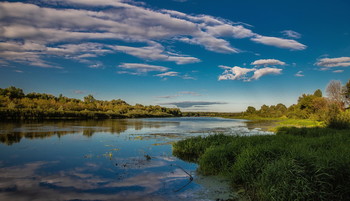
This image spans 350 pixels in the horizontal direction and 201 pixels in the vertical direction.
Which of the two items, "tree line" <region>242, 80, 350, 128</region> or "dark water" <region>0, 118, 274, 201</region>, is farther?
"tree line" <region>242, 80, 350, 128</region>

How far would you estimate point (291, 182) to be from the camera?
6.42 m

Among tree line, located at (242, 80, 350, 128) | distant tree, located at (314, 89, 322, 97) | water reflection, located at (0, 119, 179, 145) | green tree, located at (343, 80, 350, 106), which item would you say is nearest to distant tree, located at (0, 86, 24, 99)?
water reflection, located at (0, 119, 179, 145)

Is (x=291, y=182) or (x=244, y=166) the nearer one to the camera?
(x=291, y=182)

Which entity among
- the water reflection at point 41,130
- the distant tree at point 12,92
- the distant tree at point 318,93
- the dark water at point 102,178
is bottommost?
the dark water at point 102,178

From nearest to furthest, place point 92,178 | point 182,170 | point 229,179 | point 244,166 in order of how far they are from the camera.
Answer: point 244,166 < point 229,179 < point 92,178 < point 182,170

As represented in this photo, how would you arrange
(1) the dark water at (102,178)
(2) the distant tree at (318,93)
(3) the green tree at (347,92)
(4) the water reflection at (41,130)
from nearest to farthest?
(1) the dark water at (102,178) < (4) the water reflection at (41,130) < (3) the green tree at (347,92) < (2) the distant tree at (318,93)

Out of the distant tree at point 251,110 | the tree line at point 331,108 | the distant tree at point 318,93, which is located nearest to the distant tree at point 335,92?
the tree line at point 331,108

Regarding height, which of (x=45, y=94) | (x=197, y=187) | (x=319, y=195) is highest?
(x=45, y=94)

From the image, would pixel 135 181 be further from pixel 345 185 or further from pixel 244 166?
pixel 345 185

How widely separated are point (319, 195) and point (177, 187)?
180 inches

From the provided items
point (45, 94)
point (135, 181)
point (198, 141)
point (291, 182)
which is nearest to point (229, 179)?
point (291, 182)

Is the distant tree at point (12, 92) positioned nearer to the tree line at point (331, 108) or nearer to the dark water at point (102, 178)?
the dark water at point (102, 178)

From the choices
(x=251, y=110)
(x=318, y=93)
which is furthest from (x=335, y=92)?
(x=251, y=110)

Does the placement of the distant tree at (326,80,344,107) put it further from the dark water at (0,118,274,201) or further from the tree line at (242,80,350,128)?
the dark water at (0,118,274,201)
